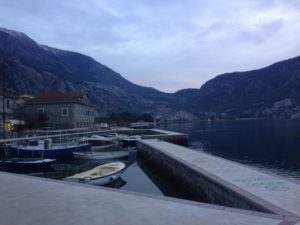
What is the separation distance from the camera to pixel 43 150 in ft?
118

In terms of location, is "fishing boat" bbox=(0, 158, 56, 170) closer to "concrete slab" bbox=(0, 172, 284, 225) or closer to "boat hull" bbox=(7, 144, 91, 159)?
"boat hull" bbox=(7, 144, 91, 159)

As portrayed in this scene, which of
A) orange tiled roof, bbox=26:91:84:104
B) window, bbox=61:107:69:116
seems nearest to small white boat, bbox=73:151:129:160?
window, bbox=61:107:69:116

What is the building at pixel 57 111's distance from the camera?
207 feet

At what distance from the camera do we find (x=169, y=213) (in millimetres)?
8742

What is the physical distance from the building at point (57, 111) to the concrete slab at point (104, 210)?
51.7 metres

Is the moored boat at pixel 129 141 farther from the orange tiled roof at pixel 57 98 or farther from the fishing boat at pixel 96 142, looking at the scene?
the orange tiled roof at pixel 57 98

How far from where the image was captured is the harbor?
8.40m

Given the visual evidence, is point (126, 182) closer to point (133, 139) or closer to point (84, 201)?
point (84, 201)

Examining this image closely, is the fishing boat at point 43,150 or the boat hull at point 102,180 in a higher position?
the fishing boat at point 43,150

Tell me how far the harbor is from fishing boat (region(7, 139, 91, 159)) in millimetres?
A: 20792

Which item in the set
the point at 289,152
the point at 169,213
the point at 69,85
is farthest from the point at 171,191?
the point at 69,85

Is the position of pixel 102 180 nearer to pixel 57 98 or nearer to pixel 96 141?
pixel 96 141

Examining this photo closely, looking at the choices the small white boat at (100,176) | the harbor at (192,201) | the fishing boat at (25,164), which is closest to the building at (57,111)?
the fishing boat at (25,164)

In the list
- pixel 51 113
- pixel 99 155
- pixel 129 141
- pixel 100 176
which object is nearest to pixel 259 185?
Answer: pixel 100 176
